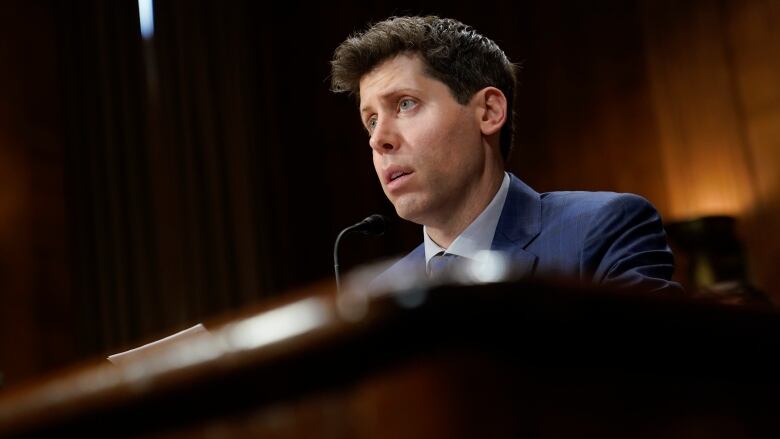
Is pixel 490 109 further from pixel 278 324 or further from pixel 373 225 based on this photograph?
pixel 278 324

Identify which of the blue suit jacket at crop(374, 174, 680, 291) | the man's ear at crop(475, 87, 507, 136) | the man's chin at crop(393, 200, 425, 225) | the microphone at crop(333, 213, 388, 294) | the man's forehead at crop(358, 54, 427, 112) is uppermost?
the man's forehead at crop(358, 54, 427, 112)

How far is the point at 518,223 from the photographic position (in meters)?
2.09

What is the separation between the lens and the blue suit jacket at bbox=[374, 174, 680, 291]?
5.75ft

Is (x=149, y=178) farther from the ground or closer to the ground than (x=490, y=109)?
farther from the ground

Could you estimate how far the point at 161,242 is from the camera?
4.65m

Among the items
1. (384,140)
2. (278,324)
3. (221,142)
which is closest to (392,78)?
(384,140)

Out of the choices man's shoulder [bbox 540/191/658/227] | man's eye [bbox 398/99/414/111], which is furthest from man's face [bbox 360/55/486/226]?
man's shoulder [bbox 540/191/658/227]

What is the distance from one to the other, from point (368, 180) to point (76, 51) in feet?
6.41

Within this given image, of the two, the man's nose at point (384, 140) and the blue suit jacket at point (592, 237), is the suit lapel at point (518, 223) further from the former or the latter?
the man's nose at point (384, 140)

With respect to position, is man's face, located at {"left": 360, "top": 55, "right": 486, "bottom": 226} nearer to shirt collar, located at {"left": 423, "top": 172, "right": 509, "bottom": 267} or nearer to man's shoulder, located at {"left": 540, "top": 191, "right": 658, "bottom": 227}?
shirt collar, located at {"left": 423, "top": 172, "right": 509, "bottom": 267}

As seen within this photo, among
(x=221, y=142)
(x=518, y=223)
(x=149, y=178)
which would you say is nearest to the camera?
(x=518, y=223)

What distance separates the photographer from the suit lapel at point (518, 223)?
1988mm

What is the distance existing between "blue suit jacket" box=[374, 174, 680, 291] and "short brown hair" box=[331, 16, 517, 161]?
0.36m

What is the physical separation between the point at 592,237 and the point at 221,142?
11.6 feet
